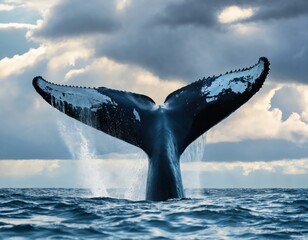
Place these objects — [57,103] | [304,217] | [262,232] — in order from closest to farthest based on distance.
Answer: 1. [262,232]
2. [304,217]
3. [57,103]

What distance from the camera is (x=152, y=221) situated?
30.0 ft

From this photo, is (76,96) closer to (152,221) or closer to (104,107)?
(104,107)

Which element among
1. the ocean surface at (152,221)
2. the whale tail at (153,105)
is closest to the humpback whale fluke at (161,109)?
the whale tail at (153,105)

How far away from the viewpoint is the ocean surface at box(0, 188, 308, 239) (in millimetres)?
8281

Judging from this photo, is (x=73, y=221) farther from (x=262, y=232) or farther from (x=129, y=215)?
(x=262, y=232)

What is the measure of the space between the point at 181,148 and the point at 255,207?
1792 millimetres

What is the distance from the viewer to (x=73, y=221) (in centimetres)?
938

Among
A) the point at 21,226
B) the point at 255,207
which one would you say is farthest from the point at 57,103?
the point at 255,207

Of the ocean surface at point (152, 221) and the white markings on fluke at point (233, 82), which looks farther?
the white markings on fluke at point (233, 82)

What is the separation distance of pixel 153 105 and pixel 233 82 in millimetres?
1663

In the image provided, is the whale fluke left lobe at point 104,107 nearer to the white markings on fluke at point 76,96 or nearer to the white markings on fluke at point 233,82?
the white markings on fluke at point 76,96

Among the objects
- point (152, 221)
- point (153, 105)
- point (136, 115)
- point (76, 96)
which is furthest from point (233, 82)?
point (152, 221)

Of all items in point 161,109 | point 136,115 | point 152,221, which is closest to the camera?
point 152,221

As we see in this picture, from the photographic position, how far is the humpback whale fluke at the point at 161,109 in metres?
11.2
